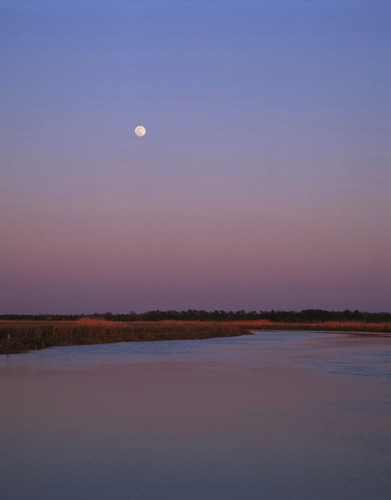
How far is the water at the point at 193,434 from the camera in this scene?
6.02 meters

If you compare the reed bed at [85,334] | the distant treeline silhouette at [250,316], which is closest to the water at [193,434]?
the reed bed at [85,334]

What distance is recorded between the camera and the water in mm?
6020

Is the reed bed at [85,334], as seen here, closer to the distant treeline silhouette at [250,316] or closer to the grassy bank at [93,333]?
the grassy bank at [93,333]

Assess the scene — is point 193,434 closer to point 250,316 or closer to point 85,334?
point 85,334

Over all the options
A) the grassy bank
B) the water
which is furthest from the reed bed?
the water

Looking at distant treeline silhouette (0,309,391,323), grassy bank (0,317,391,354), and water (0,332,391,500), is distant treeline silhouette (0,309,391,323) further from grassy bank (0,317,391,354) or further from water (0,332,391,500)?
water (0,332,391,500)

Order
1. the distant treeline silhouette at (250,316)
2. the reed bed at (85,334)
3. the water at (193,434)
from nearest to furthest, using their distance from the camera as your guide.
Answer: the water at (193,434), the reed bed at (85,334), the distant treeline silhouette at (250,316)

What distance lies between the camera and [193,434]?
823 centimetres

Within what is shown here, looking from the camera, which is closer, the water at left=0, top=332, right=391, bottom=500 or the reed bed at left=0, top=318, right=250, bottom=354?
the water at left=0, top=332, right=391, bottom=500

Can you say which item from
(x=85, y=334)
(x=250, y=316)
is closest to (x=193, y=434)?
(x=85, y=334)

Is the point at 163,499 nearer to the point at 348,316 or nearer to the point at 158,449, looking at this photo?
the point at 158,449

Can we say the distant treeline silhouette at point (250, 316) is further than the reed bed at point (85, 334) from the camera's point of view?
Yes

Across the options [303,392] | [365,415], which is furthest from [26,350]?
[365,415]

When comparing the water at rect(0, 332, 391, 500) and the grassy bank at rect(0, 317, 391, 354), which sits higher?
the grassy bank at rect(0, 317, 391, 354)
